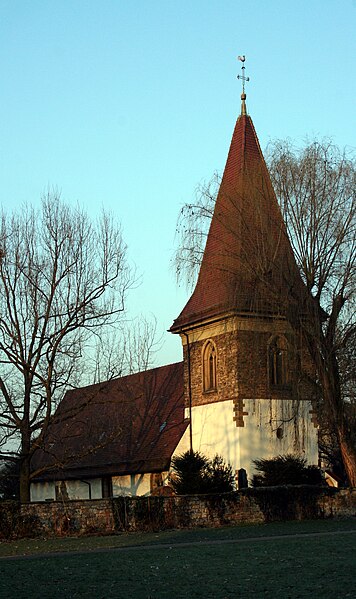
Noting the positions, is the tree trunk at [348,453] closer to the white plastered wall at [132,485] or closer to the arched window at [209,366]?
the arched window at [209,366]

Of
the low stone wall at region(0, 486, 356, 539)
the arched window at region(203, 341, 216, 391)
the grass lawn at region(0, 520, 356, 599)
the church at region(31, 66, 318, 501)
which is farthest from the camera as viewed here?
the arched window at region(203, 341, 216, 391)

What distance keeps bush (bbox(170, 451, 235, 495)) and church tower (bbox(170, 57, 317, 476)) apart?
2.67 m

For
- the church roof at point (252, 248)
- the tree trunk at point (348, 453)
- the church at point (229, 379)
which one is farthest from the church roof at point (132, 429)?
the tree trunk at point (348, 453)

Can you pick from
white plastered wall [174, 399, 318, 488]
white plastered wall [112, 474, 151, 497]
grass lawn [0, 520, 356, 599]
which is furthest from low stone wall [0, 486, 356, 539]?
white plastered wall [112, 474, 151, 497]

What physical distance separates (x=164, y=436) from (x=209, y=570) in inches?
965

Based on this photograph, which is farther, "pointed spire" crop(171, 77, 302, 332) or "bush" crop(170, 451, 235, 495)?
"bush" crop(170, 451, 235, 495)

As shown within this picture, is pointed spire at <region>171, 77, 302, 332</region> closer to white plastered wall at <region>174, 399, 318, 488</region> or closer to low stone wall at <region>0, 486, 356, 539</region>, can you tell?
white plastered wall at <region>174, 399, 318, 488</region>

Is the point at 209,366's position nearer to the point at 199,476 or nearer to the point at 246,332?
the point at 246,332

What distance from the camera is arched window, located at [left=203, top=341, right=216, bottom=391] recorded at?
38531 mm

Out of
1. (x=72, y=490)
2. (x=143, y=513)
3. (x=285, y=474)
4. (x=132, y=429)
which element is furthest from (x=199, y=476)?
(x=72, y=490)

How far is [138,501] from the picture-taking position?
28.5m

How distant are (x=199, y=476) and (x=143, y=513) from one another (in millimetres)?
4165

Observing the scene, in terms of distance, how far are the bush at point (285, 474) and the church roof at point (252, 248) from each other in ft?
18.2

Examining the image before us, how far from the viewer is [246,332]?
36.8 meters
